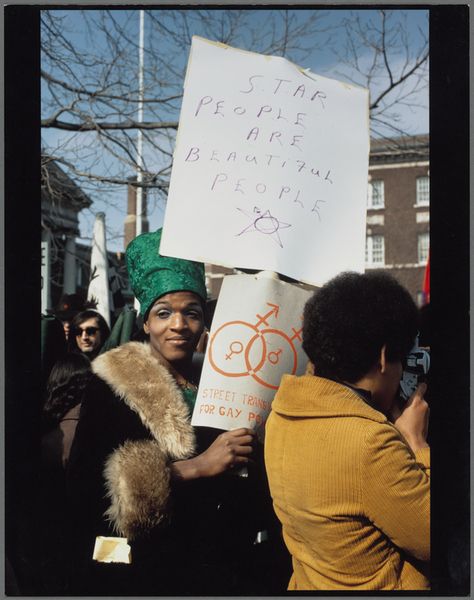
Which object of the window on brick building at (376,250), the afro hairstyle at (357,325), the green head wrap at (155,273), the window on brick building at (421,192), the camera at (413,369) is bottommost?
the camera at (413,369)

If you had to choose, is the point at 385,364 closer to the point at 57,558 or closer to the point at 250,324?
the point at 250,324

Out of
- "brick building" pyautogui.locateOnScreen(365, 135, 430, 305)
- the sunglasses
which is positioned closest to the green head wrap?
the sunglasses

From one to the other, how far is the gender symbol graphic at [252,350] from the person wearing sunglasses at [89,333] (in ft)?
8.95

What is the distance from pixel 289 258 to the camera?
1.46 metres

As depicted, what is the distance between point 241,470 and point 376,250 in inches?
853

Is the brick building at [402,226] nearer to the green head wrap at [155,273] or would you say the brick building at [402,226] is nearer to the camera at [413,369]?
the green head wrap at [155,273]

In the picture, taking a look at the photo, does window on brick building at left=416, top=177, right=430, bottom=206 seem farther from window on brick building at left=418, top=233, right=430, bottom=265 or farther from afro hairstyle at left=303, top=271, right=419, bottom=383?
afro hairstyle at left=303, top=271, right=419, bottom=383

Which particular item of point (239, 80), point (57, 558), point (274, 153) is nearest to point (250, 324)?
point (274, 153)

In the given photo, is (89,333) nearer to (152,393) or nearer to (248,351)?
(152,393)

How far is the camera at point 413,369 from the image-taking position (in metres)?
1.42

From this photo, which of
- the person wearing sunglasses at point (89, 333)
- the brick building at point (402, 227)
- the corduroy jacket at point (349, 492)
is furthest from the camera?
the brick building at point (402, 227)

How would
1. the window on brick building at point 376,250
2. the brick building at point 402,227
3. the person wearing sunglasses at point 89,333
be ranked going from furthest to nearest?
the window on brick building at point 376,250 < the brick building at point 402,227 < the person wearing sunglasses at point 89,333

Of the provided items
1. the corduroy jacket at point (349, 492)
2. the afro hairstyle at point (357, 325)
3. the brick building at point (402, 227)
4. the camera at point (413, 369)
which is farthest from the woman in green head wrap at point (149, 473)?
the brick building at point (402, 227)

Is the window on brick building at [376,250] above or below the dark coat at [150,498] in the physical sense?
above
